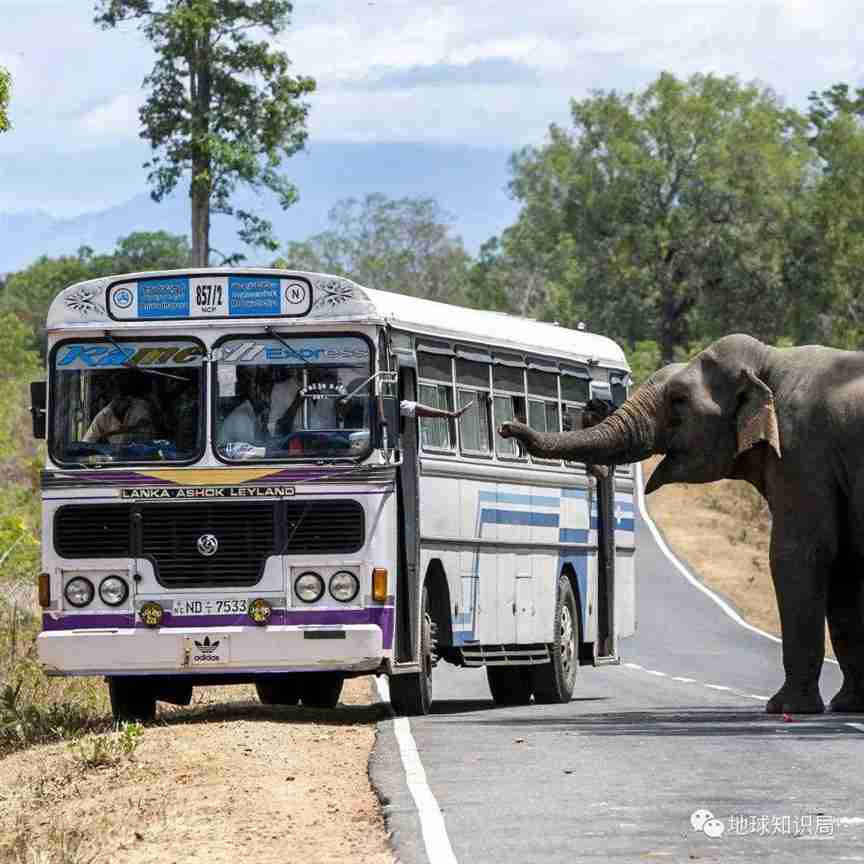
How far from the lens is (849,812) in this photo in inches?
461

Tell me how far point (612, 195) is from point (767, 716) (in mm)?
71241

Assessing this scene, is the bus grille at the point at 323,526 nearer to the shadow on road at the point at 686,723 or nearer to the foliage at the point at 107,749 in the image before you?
the shadow on road at the point at 686,723

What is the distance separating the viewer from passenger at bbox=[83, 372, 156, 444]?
1784 centimetres

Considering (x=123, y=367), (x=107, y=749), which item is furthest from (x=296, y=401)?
(x=107, y=749)

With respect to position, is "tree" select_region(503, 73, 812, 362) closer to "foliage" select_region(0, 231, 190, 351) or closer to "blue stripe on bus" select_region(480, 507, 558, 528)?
"foliage" select_region(0, 231, 190, 351)

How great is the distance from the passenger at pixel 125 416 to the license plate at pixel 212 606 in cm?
131

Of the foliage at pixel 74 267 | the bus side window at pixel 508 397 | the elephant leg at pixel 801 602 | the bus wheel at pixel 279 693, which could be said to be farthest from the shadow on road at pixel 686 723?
the foliage at pixel 74 267

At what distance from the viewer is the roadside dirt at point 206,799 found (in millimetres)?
11516

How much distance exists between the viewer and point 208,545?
1753 cm

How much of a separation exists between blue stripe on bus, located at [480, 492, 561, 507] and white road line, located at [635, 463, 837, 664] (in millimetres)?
17349

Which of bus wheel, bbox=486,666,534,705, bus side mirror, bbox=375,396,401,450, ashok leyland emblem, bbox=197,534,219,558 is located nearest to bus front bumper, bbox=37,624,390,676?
ashok leyland emblem, bbox=197,534,219,558

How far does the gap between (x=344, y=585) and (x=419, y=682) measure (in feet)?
5.20

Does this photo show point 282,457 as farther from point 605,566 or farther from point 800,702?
point 605,566

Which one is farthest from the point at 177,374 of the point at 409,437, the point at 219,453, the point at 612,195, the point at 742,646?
the point at 612,195
